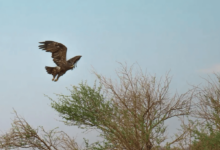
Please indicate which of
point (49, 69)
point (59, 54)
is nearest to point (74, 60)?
point (59, 54)

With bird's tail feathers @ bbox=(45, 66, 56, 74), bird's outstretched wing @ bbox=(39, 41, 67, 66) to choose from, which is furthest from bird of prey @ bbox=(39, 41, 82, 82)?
bird's tail feathers @ bbox=(45, 66, 56, 74)

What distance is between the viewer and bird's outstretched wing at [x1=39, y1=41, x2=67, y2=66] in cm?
1141

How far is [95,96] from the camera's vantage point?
12445mm

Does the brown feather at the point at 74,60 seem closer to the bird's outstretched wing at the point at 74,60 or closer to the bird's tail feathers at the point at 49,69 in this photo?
the bird's outstretched wing at the point at 74,60

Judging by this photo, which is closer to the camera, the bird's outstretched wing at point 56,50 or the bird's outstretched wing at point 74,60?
the bird's outstretched wing at point 56,50

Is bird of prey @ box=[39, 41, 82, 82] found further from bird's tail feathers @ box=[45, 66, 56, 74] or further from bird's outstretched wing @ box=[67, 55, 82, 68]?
bird's tail feathers @ box=[45, 66, 56, 74]

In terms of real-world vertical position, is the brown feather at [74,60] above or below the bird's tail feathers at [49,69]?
above

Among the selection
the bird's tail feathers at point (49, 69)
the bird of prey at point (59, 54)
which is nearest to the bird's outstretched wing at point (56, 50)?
the bird of prey at point (59, 54)

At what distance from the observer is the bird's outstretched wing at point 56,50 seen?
1141 centimetres

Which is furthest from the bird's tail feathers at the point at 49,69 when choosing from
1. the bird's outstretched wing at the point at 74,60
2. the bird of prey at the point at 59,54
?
the bird's outstretched wing at the point at 74,60

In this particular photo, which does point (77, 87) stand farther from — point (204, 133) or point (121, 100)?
point (204, 133)

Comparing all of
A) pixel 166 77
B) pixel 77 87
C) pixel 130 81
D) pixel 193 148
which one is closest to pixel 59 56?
pixel 77 87

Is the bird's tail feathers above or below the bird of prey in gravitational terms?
below

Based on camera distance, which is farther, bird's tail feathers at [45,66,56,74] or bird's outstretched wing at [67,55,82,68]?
bird's outstretched wing at [67,55,82,68]
